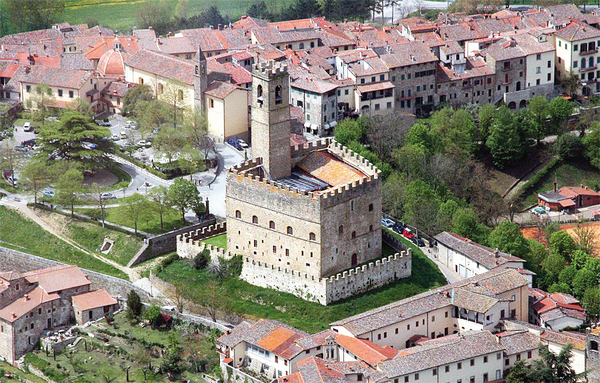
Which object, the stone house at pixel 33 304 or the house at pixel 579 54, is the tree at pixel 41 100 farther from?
the house at pixel 579 54

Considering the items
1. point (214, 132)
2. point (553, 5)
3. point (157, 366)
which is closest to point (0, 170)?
point (214, 132)

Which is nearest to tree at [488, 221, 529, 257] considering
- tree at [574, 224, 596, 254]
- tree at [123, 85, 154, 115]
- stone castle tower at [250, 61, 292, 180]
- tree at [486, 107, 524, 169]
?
tree at [574, 224, 596, 254]

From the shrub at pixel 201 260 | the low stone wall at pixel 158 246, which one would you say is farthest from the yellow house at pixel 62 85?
the shrub at pixel 201 260

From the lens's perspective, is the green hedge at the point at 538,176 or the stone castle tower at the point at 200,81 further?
the green hedge at the point at 538,176

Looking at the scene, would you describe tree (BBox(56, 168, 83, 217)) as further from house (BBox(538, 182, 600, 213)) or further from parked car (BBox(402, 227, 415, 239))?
house (BBox(538, 182, 600, 213))

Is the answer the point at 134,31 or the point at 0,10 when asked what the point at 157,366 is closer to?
the point at 134,31

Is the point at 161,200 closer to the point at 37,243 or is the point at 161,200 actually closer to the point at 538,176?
the point at 37,243
